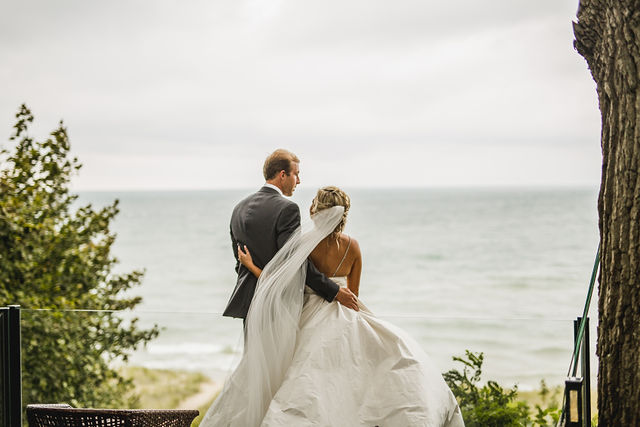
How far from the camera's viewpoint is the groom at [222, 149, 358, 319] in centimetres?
367

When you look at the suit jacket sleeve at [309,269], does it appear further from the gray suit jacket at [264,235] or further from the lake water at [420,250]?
the lake water at [420,250]

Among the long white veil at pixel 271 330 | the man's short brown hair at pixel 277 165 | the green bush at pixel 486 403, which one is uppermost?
the man's short brown hair at pixel 277 165

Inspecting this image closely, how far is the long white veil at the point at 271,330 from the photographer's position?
138 inches

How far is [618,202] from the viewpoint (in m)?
3.11

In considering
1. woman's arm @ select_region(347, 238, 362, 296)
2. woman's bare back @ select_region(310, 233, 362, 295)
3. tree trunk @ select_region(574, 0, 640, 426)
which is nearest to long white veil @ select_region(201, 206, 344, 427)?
woman's bare back @ select_region(310, 233, 362, 295)

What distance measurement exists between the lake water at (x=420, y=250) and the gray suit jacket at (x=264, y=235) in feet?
41.1

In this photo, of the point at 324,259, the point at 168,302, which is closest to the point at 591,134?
the point at 168,302

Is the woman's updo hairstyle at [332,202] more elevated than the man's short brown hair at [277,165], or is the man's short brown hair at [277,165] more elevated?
the man's short brown hair at [277,165]

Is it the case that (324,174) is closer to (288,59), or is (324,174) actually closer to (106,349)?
(288,59)

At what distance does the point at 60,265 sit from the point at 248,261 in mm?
4149

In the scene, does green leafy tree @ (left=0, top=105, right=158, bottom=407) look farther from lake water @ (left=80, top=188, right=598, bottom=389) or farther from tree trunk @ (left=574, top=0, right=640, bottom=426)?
lake water @ (left=80, top=188, right=598, bottom=389)

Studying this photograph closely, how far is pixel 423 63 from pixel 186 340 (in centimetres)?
2273

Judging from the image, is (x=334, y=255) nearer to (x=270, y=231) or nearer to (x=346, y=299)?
(x=346, y=299)

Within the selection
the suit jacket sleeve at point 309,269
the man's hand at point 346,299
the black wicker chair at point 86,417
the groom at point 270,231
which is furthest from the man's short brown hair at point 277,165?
the black wicker chair at point 86,417
